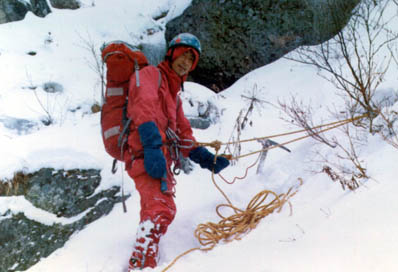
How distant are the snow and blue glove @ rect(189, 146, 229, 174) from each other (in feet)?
1.48

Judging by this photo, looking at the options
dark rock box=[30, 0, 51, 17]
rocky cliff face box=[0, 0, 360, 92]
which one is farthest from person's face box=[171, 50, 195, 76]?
dark rock box=[30, 0, 51, 17]

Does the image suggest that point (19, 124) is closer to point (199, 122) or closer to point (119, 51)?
point (199, 122)

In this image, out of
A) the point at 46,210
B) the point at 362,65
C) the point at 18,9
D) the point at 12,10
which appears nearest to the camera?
the point at 46,210

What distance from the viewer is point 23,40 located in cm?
767

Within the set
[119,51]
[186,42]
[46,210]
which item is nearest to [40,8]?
[46,210]

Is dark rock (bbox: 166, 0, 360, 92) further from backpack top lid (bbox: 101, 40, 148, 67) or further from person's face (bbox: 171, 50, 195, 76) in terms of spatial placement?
backpack top lid (bbox: 101, 40, 148, 67)

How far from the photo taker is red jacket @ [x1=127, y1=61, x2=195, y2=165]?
1968 mm

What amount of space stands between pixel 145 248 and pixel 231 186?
1386 millimetres

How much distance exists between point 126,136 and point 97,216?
111cm

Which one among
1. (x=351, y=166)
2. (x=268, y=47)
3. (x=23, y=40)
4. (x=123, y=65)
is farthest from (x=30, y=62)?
(x=351, y=166)

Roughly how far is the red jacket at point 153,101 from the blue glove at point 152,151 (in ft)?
0.21

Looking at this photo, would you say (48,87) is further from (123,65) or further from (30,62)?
(123,65)

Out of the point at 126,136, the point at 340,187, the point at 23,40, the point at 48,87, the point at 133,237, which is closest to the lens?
the point at 340,187

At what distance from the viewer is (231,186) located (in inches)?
120
